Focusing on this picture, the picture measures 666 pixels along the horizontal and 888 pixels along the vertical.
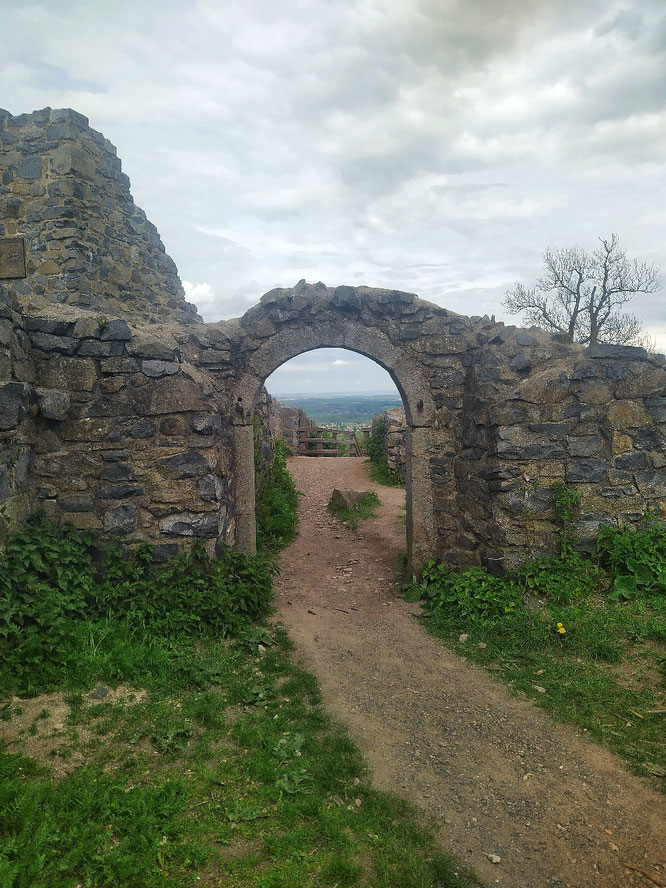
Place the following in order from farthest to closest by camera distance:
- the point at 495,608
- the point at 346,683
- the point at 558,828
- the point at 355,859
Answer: the point at 495,608, the point at 346,683, the point at 558,828, the point at 355,859

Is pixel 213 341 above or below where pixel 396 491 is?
above

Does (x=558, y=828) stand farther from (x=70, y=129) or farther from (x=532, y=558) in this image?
(x=70, y=129)

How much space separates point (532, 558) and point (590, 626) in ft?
3.26

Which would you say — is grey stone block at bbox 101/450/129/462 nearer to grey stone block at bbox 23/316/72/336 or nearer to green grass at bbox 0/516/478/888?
green grass at bbox 0/516/478/888

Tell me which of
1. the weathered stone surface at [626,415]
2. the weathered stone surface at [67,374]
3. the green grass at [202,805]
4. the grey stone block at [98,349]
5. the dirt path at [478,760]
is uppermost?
the grey stone block at [98,349]

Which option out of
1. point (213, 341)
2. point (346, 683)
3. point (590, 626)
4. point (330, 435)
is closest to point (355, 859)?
point (346, 683)

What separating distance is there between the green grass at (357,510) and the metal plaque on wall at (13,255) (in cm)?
686

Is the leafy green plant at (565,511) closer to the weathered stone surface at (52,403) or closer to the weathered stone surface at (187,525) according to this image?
the weathered stone surface at (187,525)

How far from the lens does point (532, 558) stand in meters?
5.70

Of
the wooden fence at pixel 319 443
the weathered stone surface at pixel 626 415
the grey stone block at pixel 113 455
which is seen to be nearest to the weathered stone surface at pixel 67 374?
the grey stone block at pixel 113 455

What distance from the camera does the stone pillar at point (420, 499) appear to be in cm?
660

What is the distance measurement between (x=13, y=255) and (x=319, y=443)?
48.1 feet

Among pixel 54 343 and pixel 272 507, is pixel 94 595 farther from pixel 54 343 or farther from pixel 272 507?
pixel 272 507

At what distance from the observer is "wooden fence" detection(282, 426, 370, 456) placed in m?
19.2
